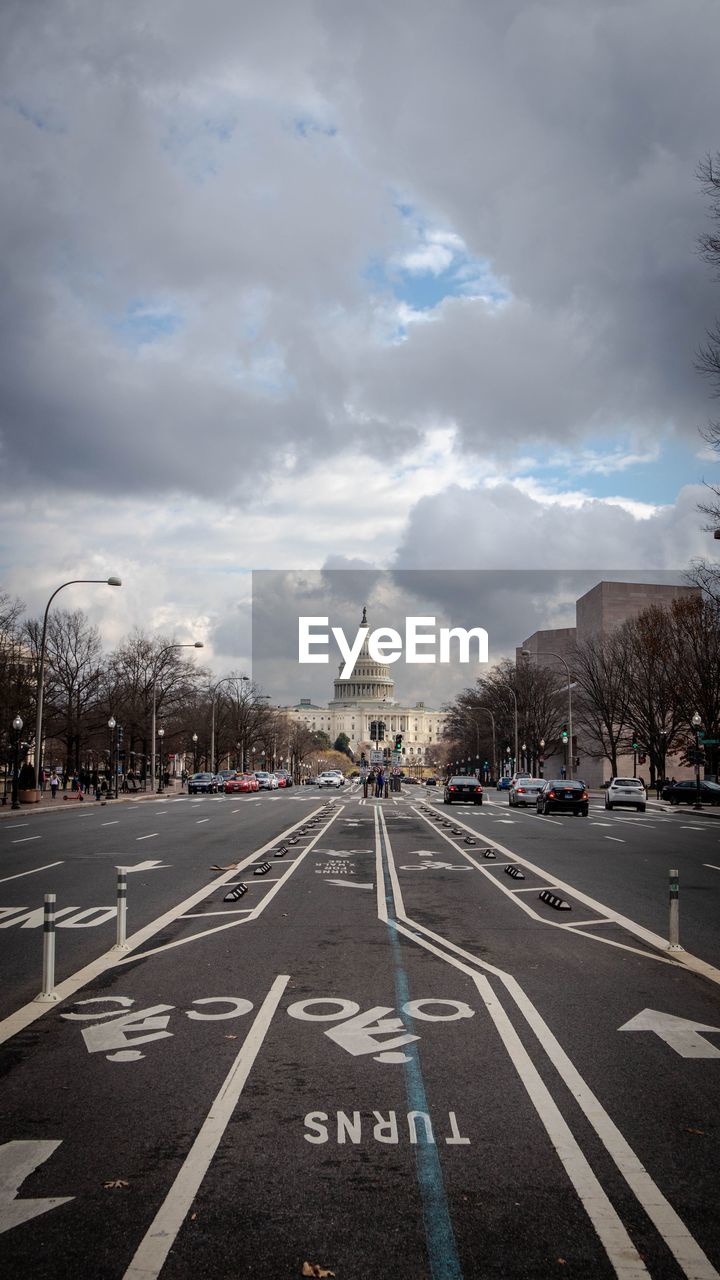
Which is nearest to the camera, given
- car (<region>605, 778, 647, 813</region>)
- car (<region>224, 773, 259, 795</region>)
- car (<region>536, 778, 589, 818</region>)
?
car (<region>536, 778, 589, 818</region>)

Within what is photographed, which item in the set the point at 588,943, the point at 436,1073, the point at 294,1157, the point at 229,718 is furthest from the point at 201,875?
the point at 229,718

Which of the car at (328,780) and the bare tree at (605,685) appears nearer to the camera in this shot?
the bare tree at (605,685)

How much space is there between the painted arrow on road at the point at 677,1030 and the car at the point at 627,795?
41964mm

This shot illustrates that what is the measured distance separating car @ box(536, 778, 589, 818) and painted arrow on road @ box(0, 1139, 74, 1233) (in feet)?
122

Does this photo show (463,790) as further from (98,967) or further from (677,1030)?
(677,1030)

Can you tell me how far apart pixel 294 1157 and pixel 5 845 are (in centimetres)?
2056

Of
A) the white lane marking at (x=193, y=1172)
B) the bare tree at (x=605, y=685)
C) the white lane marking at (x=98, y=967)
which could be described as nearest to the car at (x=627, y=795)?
the bare tree at (x=605, y=685)

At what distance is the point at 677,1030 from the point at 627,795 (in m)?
43.3

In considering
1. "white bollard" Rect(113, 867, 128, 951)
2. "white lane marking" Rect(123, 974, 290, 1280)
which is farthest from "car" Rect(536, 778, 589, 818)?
"white lane marking" Rect(123, 974, 290, 1280)

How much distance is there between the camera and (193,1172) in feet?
16.5

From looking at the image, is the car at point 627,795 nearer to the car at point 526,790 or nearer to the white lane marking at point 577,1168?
the car at point 526,790

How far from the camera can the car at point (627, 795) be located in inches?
1934

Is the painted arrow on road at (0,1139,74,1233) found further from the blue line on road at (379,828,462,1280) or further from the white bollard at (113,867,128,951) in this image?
the white bollard at (113,867,128,951)

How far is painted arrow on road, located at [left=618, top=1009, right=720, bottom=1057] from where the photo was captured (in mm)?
7312
